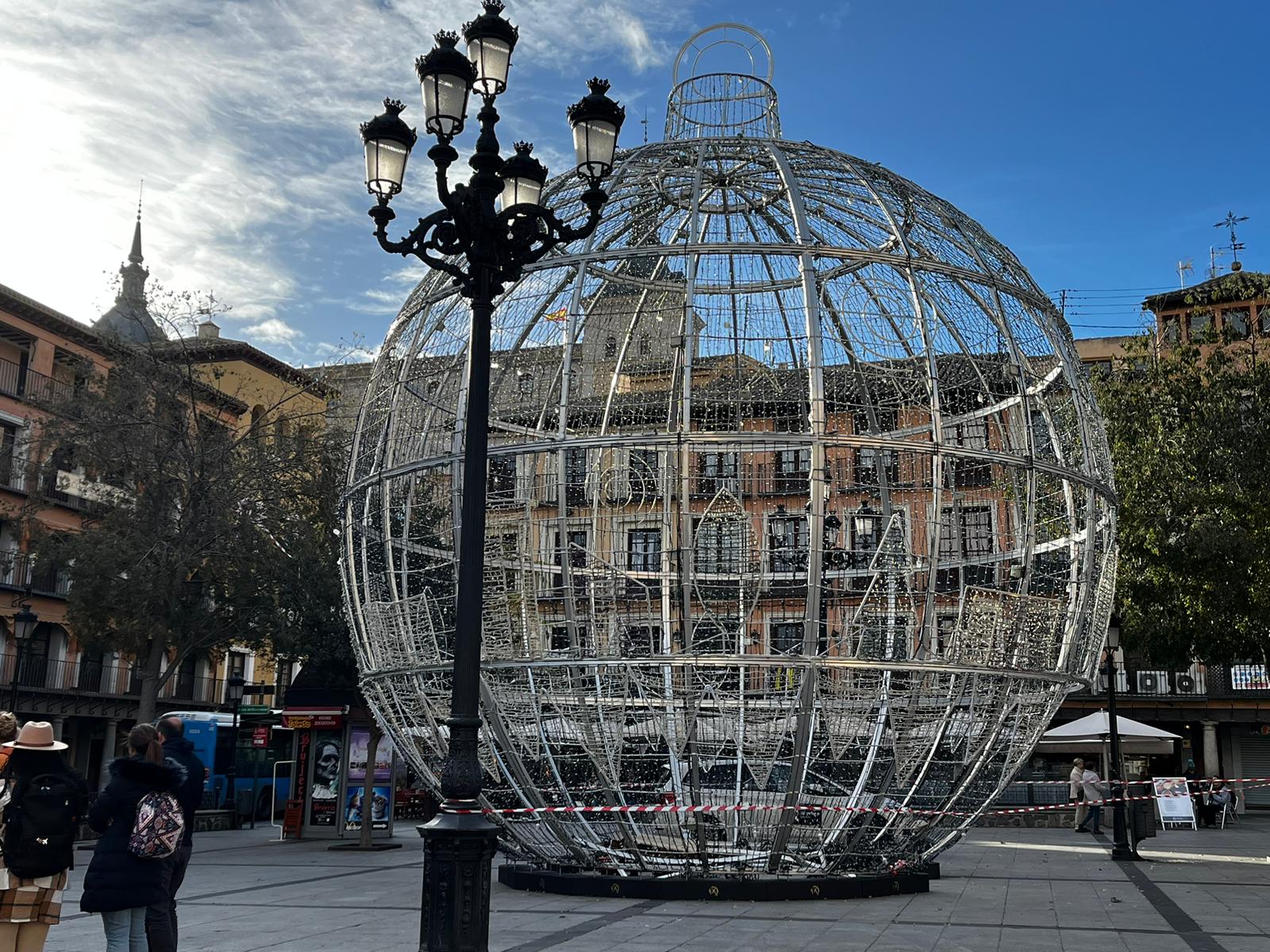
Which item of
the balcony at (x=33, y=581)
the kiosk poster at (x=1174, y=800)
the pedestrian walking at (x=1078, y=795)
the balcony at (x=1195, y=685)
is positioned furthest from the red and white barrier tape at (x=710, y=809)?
the balcony at (x=1195, y=685)

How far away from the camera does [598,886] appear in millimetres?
10867

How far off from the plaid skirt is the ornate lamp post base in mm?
2135

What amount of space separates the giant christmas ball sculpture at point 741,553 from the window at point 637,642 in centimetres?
6

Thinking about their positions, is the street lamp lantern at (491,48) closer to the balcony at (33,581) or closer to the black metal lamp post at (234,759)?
the black metal lamp post at (234,759)

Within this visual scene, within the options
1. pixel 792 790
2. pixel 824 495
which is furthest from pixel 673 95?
pixel 792 790

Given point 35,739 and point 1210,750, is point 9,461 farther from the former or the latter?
point 1210,750

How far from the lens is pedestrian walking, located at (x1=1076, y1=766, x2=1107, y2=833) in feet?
73.8

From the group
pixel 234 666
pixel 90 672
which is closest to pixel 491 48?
pixel 90 672

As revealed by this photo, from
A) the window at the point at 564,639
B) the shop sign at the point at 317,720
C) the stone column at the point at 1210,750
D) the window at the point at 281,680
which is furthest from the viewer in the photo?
the stone column at the point at 1210,750

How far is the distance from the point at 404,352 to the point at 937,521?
5.66m

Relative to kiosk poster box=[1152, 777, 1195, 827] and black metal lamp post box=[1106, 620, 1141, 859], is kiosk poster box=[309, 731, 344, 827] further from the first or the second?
kiosk poster box=[1152, 777, 1195, 827]

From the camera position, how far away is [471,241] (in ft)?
25.3

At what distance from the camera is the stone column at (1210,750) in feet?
125

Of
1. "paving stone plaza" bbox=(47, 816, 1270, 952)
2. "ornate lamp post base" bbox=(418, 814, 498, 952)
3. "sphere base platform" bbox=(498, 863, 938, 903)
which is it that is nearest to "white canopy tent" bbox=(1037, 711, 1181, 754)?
"paving stone plaza" bbox=(47, 816, 1270, 952)
